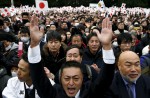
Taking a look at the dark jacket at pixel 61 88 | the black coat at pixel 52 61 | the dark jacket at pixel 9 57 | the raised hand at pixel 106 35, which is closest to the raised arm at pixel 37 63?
the dark jacket at pixel 61 88

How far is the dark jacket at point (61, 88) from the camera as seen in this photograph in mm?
3107

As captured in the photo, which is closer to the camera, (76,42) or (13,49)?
(13,49)

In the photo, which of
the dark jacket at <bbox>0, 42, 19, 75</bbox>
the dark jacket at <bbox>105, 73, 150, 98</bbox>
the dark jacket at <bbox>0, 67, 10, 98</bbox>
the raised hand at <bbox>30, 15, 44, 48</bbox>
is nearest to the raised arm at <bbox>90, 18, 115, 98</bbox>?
the dark jacket at <bbox>105, 73, 150, 98</bbox>

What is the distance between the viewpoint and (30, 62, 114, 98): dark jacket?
10.2 feet

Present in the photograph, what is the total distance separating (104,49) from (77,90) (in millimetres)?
450

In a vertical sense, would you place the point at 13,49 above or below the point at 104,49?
below

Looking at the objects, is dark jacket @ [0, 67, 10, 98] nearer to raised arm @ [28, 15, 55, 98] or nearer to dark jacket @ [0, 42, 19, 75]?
dark jacket @ [0, 42, 19, 75]

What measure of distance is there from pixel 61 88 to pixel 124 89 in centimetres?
64

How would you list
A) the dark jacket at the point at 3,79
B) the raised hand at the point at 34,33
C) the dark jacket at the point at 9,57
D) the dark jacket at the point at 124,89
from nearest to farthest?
Result: the raised hand at the point at 34,33, the dark jacket at the point at 124,89, the dark jacket at the point at 3,79, the dark jacket at the point at 9,57

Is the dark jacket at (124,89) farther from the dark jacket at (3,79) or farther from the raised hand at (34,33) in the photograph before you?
the dark jacket at (3,79)

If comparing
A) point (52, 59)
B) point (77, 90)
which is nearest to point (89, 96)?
point (77, 90)

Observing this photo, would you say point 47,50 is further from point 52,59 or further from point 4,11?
point 4,11

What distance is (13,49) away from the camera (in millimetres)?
6062

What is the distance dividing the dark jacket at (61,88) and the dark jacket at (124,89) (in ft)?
0.45
